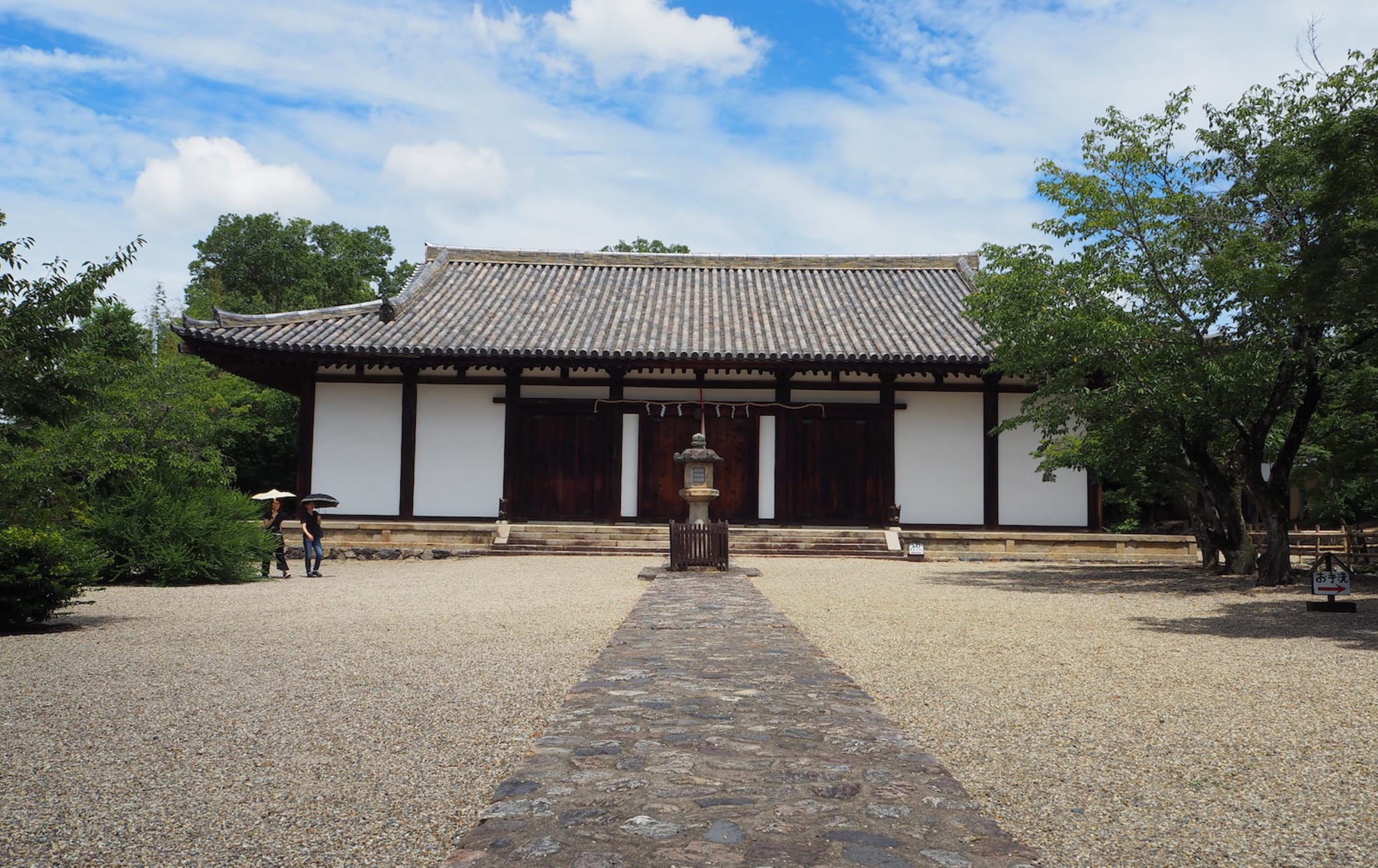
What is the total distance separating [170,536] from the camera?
12453 millimetres

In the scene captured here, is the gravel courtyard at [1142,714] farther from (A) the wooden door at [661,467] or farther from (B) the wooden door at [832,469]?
(A) the wooden door at [661,467]

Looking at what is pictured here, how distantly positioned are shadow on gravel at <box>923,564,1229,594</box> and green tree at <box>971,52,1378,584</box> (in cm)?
66

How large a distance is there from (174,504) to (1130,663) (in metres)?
11.3

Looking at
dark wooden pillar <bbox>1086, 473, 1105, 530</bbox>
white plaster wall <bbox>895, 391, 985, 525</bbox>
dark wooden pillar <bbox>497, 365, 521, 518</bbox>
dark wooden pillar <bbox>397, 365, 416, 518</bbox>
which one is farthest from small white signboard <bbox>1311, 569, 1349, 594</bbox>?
dark wooden pillar <bbox>397, 365, 416, 518</bbox>

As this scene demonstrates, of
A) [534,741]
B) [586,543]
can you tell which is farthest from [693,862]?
[586,543]

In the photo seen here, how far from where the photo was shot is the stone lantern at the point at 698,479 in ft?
47.7

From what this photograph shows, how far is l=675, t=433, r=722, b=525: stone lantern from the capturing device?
1454cm

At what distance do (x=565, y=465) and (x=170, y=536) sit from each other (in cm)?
824

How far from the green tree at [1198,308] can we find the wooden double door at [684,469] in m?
6.91

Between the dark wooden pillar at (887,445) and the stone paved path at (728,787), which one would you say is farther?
the dark wooden pillar at (887,445)

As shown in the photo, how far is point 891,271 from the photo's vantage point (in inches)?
969

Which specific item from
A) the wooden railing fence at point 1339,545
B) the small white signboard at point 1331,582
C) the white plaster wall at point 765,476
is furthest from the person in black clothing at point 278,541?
the wooden railing fence at point 1339,545

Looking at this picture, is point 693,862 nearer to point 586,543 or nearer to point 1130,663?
point 1130,663

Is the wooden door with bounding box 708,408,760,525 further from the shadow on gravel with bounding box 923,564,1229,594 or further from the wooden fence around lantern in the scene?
the wooden fence around lantern
